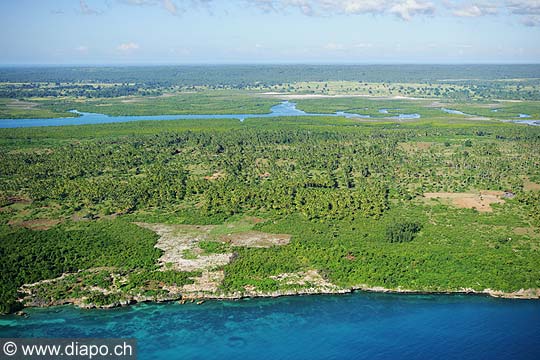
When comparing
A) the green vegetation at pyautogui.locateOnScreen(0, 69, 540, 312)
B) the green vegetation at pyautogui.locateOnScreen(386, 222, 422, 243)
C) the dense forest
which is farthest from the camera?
the green vegetation at pyautogui.locateOnScreen(386, 222, 422, 243)

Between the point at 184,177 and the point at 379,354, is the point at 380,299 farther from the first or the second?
the point at 184,177

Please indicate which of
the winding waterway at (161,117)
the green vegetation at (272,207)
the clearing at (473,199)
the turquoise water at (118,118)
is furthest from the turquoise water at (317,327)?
the turquoise water at (118,118)

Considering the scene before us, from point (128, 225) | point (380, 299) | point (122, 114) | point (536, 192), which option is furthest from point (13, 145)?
point (536, 192)

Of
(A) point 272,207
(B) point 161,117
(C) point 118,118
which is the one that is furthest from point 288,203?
(C) point 118,118

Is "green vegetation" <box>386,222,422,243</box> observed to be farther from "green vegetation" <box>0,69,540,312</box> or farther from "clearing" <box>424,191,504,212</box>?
"clearing" <box>424,191,504,212</box>

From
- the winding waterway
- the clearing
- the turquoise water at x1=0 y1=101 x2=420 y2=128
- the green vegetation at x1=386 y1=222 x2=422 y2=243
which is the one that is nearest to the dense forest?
the green vegetation at x1=386 y1=222 x2=422 y2=243

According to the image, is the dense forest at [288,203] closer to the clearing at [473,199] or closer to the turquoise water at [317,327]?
the clearing at [473,199]

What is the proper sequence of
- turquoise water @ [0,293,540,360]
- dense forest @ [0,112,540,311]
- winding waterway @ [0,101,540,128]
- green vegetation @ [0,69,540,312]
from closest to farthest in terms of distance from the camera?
turquoise water @ [0,293,540,360] → green vegetation @ [0,69,540,312] → dense forest @ [0,112,540,311] → winding waterway @ [0,101,540,128]

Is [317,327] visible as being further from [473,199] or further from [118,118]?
[118,118]

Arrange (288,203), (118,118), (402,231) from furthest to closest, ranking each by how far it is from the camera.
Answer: (118,118) < (288,203) < (402,231)
